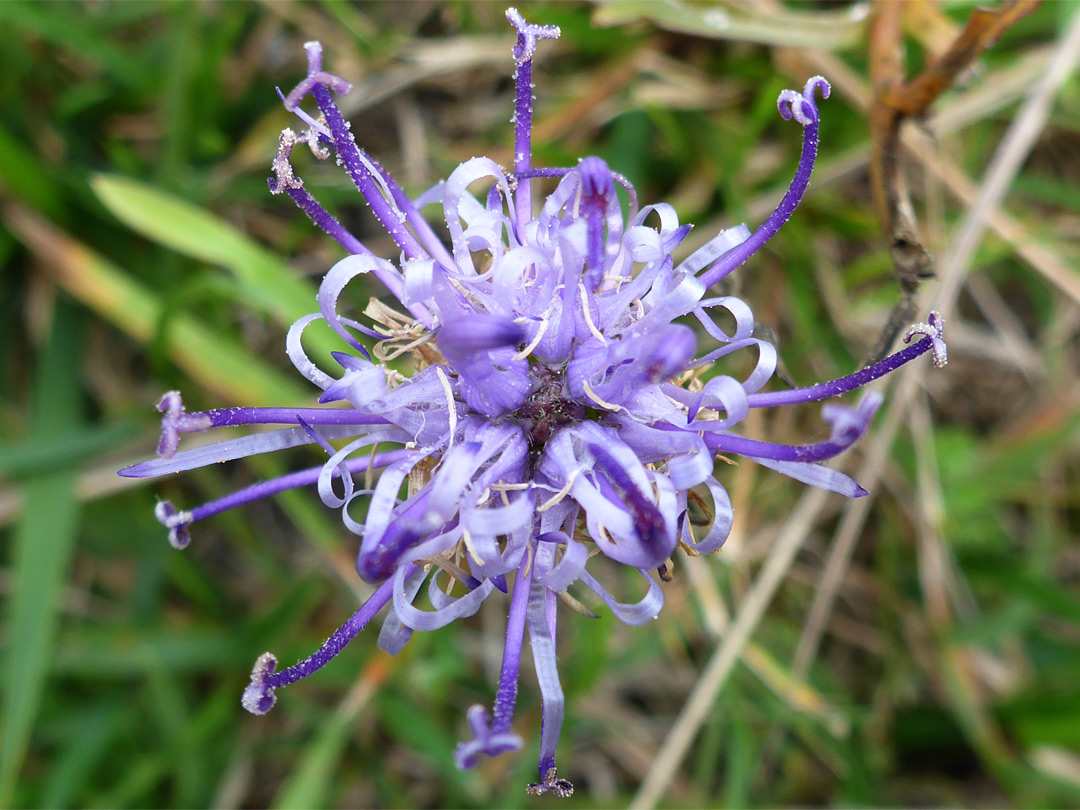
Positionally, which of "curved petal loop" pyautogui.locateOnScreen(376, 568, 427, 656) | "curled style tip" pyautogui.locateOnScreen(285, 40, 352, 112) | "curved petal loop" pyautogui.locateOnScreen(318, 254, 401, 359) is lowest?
"curved petal loop" pyautogui.locateOnScreen(376, 568, 427, 656)

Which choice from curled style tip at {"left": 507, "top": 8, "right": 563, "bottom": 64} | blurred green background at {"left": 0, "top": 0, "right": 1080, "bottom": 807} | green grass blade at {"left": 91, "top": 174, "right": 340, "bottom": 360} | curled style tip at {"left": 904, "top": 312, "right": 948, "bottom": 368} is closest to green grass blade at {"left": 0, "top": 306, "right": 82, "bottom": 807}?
blurred green background at {"left": 0, "top": 0, "right": 1080, "bottom": 807}

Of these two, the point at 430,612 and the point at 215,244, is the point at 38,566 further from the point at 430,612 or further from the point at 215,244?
the point at 430,612

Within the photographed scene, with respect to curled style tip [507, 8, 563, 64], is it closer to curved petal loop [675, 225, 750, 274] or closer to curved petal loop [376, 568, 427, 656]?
curved petal loop [675, 225, 750, 274]

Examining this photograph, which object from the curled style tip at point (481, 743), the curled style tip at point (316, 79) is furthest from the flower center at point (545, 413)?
the curled style tip at point (316, 79)

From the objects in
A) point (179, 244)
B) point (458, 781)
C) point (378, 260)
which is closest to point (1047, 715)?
point (458, 781)

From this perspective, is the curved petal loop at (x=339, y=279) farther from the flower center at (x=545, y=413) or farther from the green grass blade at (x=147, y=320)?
the green grass blade at (x=147, y=320)

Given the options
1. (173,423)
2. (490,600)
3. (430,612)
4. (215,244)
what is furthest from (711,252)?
(490,600)

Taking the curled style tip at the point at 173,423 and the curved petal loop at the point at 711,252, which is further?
the curved petal loop at the point at 711,252
